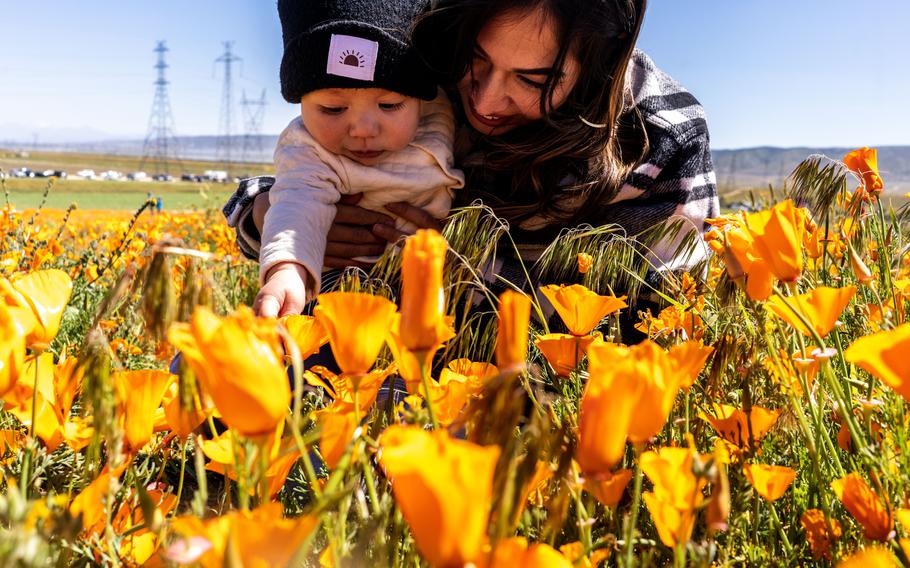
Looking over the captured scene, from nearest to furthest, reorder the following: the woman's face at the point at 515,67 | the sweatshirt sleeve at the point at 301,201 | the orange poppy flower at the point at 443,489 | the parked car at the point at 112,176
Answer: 1. the orange poppy flower at the point at 443,489
2. the sweatshirt sleeve at the point at 301,201
3. the woman's face at the point at 515,67
4. the parked car at the point at 112,176

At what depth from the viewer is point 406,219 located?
2.02 metres

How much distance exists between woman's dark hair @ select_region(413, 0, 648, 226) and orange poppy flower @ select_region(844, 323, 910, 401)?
1271 mm

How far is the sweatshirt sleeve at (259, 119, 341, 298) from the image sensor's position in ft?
5.34

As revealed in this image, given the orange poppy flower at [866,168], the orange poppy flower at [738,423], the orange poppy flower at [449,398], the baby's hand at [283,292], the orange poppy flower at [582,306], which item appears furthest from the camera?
the orange poppy flower at [866,168]

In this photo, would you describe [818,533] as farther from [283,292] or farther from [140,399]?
[283,292]

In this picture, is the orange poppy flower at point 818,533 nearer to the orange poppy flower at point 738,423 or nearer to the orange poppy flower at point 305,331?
the orange poppy flower at point 738,423

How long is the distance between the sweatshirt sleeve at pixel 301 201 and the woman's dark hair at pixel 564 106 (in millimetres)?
399

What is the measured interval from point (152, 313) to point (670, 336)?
2.76 ft

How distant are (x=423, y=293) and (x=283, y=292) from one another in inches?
32.8

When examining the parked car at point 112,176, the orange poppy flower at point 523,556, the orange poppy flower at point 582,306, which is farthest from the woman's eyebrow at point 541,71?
the parked car at point 112,176

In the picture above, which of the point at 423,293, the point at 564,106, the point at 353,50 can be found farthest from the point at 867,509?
the point at 353,50

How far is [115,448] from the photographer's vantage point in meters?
0.55

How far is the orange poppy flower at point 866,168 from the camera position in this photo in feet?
4.56

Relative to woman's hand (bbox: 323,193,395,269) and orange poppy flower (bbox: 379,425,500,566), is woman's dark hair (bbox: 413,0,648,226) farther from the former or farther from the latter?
orange poppy flower (bbox: 379,425,500,566)
